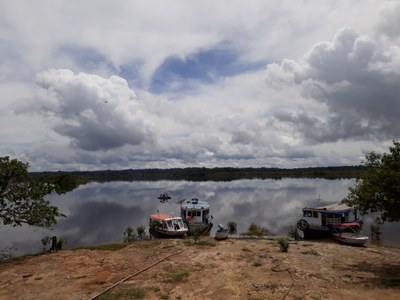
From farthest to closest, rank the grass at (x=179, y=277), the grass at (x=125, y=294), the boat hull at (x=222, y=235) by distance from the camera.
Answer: the boat hull at (x=222, y=235) < the grass at (x=179, y=277) < the grass at (x=125, y=294)

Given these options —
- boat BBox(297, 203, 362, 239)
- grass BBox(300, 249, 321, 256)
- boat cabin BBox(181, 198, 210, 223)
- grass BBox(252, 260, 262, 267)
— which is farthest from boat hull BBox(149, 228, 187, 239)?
grass BBox(252, 260, 262, 267)

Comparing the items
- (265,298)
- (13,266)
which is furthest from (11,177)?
(265,298)

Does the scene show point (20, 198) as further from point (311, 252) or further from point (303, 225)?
point (303, 225)

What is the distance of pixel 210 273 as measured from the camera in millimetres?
17922

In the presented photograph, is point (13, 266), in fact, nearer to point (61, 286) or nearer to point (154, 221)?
point (61, 286)

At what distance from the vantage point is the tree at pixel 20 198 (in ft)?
70.4

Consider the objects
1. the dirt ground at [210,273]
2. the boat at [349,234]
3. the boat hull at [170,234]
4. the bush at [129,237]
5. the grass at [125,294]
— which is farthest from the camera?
the bush at [129,237]

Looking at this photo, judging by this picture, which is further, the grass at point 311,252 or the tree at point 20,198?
the grass at point 311,252

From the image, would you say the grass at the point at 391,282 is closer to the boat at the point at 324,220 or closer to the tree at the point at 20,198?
the boat at the point at 324,220

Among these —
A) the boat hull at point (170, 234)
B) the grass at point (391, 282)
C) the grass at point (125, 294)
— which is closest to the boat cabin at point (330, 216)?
the boat hull at point (170, 234)

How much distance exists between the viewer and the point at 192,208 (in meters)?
40.0

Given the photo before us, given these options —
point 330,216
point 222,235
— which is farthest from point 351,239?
point 222,235

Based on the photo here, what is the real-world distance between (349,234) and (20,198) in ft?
89.0

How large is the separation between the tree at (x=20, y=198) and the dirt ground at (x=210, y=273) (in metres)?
2.61
